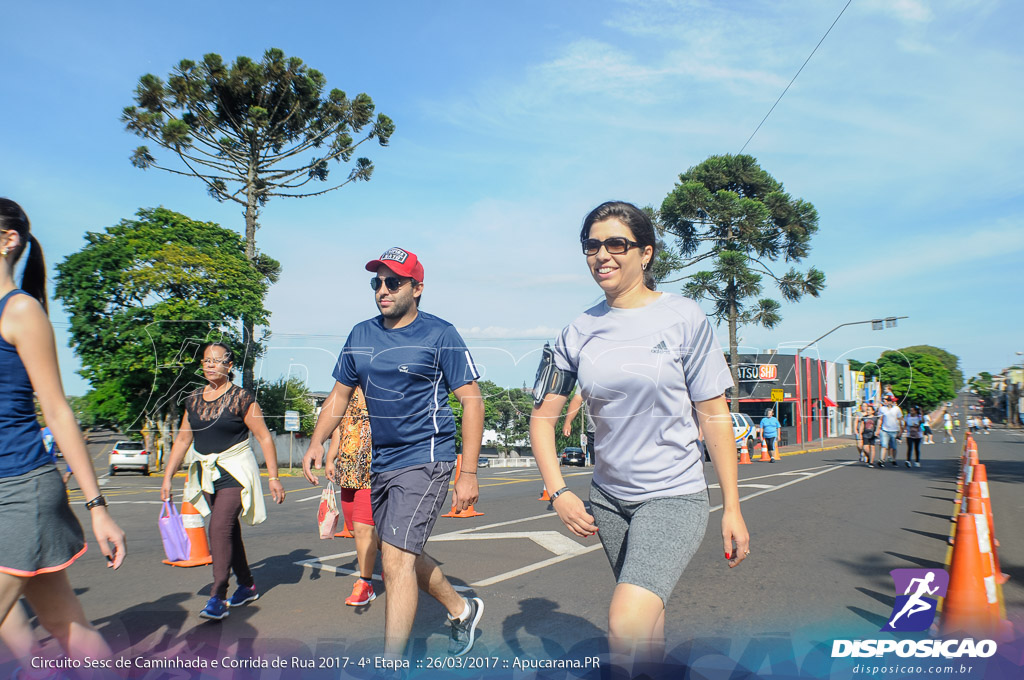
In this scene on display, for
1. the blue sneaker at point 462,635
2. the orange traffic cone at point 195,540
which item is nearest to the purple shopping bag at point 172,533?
the orange traffic cone at point 195,540

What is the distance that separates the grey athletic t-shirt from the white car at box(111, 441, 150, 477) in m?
32.4

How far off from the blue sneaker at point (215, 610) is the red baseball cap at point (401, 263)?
2383 millimetres

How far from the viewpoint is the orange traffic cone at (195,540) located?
5.68 meters

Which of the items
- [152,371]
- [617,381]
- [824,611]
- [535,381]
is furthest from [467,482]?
[152,371]

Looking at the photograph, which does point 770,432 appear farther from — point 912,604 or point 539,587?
point 912,604

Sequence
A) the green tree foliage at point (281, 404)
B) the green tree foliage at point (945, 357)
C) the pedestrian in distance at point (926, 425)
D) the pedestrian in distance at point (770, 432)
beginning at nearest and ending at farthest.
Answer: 1. the pedestrian in distance at point (926, 425)
2. the pedestrian in distance at point (770, 432)
3. the green tree foliage at point (281, 404)
4. the green tree foliage at point (945, 357)

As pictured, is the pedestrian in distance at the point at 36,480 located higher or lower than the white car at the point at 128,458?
higher

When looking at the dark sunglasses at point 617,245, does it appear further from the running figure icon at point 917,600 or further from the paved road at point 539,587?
the running figure icon at point 917,600

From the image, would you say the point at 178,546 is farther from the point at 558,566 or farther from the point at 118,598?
the point at 558,566

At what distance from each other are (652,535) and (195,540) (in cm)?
491

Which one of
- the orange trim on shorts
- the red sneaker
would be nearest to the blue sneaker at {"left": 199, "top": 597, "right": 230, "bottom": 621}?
the red sneaker

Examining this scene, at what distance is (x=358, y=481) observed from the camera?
16.6ft

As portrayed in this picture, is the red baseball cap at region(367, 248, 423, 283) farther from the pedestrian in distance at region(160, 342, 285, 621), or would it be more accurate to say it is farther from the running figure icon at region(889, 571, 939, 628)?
the running figure icon at region(889, 571, 939, 628)

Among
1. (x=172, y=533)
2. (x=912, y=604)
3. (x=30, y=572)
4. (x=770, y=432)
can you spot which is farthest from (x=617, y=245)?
(x=770, y=432)
